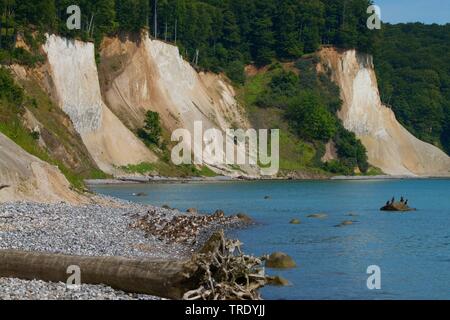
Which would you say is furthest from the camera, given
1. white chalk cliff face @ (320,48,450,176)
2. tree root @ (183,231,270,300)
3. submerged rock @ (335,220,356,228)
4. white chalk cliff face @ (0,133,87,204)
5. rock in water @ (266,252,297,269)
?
white chalk cliff face @ (320,48,450,176)

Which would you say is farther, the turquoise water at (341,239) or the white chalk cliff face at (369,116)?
the white chalk cliff face at (369,116)

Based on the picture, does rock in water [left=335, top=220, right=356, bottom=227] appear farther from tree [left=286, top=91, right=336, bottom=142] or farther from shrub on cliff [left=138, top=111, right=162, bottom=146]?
tree [left=286, top=91, right=336, bottom=142]

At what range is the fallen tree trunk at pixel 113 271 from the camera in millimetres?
17156

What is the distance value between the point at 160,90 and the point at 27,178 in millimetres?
62159

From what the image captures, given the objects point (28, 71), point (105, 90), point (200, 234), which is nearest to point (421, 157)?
point (105, 90)

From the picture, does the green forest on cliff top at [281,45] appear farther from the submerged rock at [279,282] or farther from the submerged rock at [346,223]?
the submerged rock at [279,282]

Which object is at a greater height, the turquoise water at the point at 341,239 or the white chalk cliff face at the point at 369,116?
the white chalk cliff face at the point at 369,116

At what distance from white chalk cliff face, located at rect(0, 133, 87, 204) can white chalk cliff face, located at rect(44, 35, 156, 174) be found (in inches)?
1646

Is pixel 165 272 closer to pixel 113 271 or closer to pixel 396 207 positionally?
pixel 113 271

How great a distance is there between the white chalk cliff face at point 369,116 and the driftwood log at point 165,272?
352 ft

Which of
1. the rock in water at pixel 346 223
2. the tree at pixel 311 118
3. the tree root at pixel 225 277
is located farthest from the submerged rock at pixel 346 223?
the tree at pixel 311 118

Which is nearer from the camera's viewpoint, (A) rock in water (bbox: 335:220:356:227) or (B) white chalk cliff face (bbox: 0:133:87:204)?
(B) white chalk cliff face (bbox: 0:133:87:204)

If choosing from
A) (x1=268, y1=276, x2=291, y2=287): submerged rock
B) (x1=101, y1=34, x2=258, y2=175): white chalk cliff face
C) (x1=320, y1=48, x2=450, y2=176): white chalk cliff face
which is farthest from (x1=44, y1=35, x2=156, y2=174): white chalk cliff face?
(x1=268, y1=276, x2=291, y2=287): submerged rock

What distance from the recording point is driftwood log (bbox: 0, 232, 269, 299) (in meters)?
16.8
